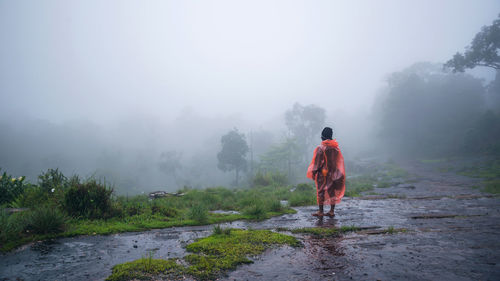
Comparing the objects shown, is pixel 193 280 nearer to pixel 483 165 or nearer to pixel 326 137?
pixel 326 137

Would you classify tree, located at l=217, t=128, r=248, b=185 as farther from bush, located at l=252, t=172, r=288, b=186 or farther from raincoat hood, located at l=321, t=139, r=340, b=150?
raincoat hood, located at l=321, t=139, r=340, b=150

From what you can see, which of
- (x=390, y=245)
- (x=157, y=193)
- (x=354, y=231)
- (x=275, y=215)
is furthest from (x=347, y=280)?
(x=157, y=193)

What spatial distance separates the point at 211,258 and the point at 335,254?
1975 millimetres

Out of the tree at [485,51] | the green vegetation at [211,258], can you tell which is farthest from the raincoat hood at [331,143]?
the tree at [485,51]

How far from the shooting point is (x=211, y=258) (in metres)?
3.76

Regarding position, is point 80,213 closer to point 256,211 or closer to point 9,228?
point 9,228

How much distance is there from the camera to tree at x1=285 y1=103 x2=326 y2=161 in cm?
5431

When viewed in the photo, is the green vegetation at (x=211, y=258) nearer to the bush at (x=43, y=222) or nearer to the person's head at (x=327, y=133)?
the bush at (x=43, y=222)

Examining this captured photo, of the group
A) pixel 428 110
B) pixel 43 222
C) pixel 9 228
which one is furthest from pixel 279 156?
pixel 9 228

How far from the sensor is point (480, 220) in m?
5.85

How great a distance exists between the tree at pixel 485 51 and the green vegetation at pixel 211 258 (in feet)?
125

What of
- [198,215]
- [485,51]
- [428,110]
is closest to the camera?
[198,215]

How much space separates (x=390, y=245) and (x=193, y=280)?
11.2 feet

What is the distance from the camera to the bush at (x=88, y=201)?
256 inches
